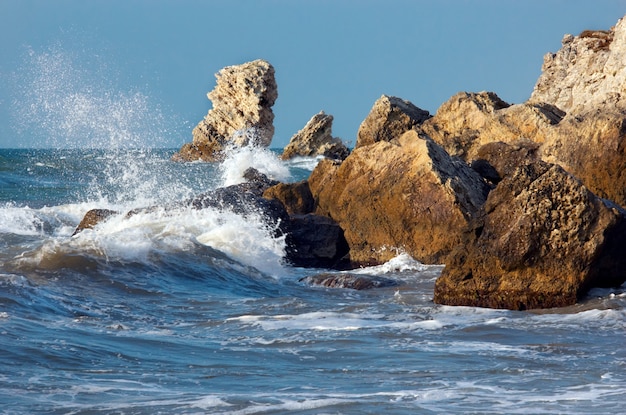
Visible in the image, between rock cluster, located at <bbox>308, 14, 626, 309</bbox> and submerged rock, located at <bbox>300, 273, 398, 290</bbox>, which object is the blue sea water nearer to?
submerged rock, located at <bbox>300, 273, 398, 290</bbox>

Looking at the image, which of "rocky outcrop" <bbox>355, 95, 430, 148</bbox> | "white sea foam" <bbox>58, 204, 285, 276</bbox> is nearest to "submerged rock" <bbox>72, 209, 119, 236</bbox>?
"white sea foam" <bbox>58, 204, 285, 276</bbox>

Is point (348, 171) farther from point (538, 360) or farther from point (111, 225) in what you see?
point (538, 360)

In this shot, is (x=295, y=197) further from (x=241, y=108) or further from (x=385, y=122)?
(x=241, y=108)

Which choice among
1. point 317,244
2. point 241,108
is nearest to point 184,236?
point 317,244

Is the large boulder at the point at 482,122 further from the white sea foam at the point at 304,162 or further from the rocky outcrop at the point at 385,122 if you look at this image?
the white sea foam at the point at 304,162

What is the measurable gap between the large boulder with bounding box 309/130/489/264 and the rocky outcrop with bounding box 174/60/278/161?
2898 centimetres

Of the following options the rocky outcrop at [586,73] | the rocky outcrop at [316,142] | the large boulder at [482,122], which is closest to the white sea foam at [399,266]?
the rocky outcrop at [586,73]

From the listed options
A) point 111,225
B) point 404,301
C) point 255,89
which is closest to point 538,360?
point 404,301

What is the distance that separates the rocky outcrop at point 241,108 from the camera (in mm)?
43406

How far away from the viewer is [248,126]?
44.1 metres

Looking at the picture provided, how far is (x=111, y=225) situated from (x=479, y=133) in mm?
6635

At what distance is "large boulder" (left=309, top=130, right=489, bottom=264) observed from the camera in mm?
11586

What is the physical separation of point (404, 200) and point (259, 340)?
4944 millimetres

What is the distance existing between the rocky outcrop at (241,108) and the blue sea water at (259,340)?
30853 millimetres
